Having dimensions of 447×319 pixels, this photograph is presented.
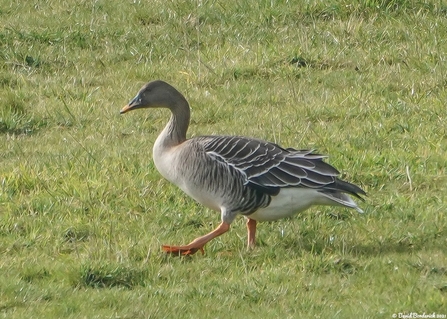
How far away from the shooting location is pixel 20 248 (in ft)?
23.1

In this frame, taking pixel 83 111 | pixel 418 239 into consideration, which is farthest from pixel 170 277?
pixel 83 111

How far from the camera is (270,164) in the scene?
7191 mm

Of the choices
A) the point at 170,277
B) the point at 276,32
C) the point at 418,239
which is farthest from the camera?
the point at 276,32

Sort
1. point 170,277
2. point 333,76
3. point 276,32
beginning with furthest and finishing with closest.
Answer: point 276,32, point 333,76, point 170,277

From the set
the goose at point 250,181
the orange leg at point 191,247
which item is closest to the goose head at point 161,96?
the goose at point 250,181

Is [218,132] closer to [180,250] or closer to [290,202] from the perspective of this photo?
[290,202]

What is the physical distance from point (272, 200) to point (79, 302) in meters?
1.62

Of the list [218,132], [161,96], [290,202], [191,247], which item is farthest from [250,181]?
[218,132]

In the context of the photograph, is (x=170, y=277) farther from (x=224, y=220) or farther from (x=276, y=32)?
(x=276, y=32)

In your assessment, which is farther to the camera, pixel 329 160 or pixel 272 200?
pixel 329 160

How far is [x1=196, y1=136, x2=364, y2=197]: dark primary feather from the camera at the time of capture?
23.2 ft

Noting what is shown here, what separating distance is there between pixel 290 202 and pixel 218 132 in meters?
2.65

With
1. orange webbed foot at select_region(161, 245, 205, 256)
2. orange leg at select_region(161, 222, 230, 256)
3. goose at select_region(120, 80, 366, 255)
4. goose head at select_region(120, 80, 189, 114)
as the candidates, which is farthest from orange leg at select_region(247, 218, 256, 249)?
goose head at select_region(120, 80, 189, 114)

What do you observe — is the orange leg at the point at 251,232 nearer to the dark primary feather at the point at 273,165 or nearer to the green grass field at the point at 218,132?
the green grass field at the point at 218,132
